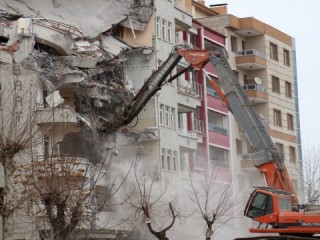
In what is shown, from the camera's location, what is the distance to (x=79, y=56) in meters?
62.1

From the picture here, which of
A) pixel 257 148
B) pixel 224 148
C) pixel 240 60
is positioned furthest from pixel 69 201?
pixel 240 60

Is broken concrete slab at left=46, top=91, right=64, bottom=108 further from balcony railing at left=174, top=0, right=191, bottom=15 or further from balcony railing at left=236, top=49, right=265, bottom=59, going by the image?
balcony railing at left=236, top=49, right=265, bottom=59

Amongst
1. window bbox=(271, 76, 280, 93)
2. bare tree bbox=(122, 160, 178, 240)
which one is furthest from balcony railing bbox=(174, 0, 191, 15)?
window bbox=(271, 76, 280, 93)

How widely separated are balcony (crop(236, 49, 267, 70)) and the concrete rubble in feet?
60.5

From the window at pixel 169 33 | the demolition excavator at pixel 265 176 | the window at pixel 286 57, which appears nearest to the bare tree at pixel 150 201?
the demolition excavator at pixel 265 176

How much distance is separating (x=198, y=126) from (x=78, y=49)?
→ 19.1m

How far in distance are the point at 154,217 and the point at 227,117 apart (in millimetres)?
28508

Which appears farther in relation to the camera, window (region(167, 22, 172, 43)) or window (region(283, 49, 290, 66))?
window (region(283, 49, 290, 66))

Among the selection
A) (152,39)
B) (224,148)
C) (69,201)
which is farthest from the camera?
(224,148)

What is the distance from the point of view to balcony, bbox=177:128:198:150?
72375 mm

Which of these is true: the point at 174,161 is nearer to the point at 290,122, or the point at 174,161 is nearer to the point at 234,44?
the point at 234,44

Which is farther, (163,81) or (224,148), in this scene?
(224,148)

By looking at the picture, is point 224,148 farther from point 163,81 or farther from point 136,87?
point 163,81

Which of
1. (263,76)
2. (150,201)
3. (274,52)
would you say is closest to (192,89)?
(263,76)
